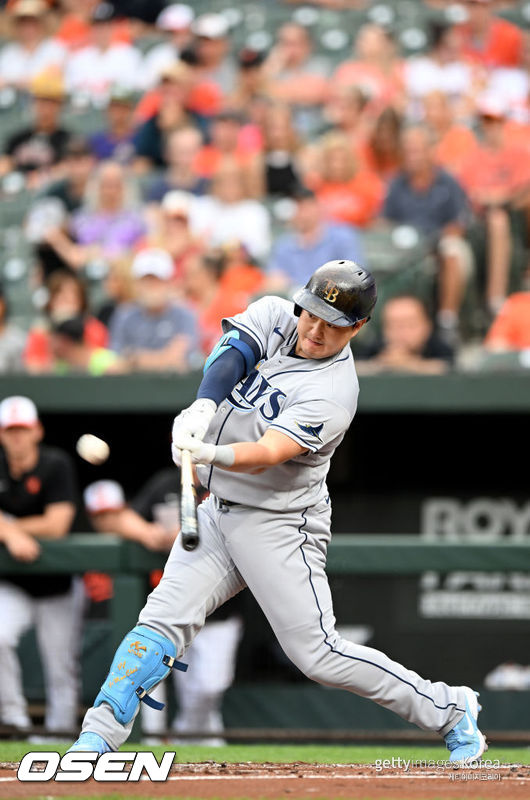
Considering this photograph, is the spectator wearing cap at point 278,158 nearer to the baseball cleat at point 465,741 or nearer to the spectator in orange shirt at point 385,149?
the spectator in orange shirt at point 385,149

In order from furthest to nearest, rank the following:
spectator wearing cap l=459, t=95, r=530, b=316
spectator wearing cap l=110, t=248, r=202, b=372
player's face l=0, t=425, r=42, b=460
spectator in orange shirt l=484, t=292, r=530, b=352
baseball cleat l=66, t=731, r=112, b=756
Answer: spectator wearing cap l=459, t=95, r=530, b=316, spectator wearing cap l=110, t=248, r=202, b=372, spectator in orange shirt l=484, t=292, r=530, b=352, player's face l=0, t=425, r=42, b=460, baseball cleat l=66, t=731, r=112, b=756

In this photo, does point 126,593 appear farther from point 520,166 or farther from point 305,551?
point 520,166

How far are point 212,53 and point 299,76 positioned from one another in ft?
2.41

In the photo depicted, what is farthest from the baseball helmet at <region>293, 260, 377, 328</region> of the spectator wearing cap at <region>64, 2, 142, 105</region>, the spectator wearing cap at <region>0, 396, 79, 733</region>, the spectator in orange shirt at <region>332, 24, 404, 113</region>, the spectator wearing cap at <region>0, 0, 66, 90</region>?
the spectator wearing cap at <region>0, 0, 66, 90</region>

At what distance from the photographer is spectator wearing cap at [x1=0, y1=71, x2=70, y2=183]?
9.73 metres

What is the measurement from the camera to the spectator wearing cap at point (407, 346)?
6.77 metres

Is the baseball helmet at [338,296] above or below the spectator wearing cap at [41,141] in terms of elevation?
above

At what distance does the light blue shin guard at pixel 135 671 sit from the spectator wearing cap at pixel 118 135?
246 inches

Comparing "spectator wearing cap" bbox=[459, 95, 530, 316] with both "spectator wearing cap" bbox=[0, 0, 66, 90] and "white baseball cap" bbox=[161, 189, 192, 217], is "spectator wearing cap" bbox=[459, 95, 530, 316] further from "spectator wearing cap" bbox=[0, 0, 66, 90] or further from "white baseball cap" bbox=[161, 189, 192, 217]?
"spectator wearing cap" bbox=[0, 0, 66, 90]

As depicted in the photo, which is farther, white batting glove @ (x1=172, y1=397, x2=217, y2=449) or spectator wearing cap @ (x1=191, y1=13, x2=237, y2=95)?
spectator wearing cap @ (x1=191, y1=13, x2=237, y2=95)

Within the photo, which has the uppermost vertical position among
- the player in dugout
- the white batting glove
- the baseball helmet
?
the baseball helmet

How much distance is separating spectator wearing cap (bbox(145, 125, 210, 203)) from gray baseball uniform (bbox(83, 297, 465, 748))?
4.94m

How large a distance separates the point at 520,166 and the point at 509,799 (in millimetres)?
5587

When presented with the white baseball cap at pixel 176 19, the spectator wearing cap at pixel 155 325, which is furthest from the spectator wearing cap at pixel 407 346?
the white baseball cap at pixel 176 19
